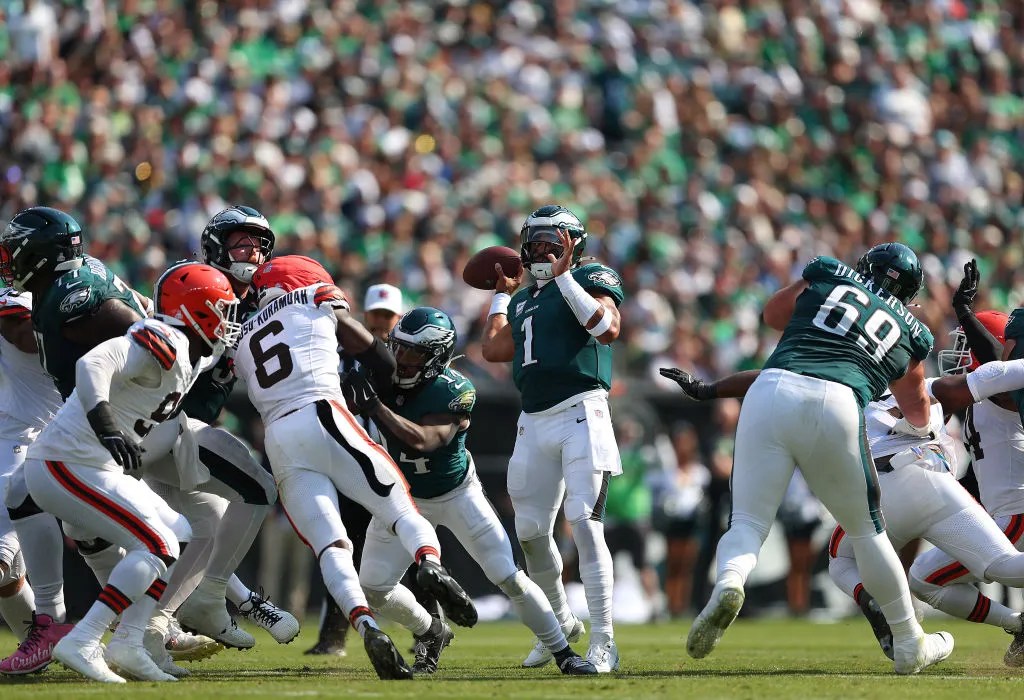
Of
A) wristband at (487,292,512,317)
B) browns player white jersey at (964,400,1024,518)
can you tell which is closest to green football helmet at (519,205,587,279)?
wristband at (487,292,512,317)

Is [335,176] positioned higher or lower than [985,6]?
higher

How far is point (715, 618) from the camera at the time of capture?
20.6 feet

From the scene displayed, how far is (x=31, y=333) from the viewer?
804cm

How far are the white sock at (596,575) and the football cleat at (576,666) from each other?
0.17m

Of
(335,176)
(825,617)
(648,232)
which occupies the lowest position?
(825,617)

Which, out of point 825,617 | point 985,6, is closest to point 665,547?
point 825,617

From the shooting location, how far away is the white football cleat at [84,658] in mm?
6441

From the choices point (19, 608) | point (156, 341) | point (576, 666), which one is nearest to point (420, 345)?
point (156, 341)

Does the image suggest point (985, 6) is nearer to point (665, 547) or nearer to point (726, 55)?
point (726, 55)

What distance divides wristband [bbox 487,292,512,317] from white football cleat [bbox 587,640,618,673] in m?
2.01

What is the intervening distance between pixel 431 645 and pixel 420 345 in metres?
1.58

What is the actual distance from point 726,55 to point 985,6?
443cm

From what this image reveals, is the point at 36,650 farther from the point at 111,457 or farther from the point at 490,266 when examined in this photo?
the point at 490,266

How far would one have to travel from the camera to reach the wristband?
8.37m
